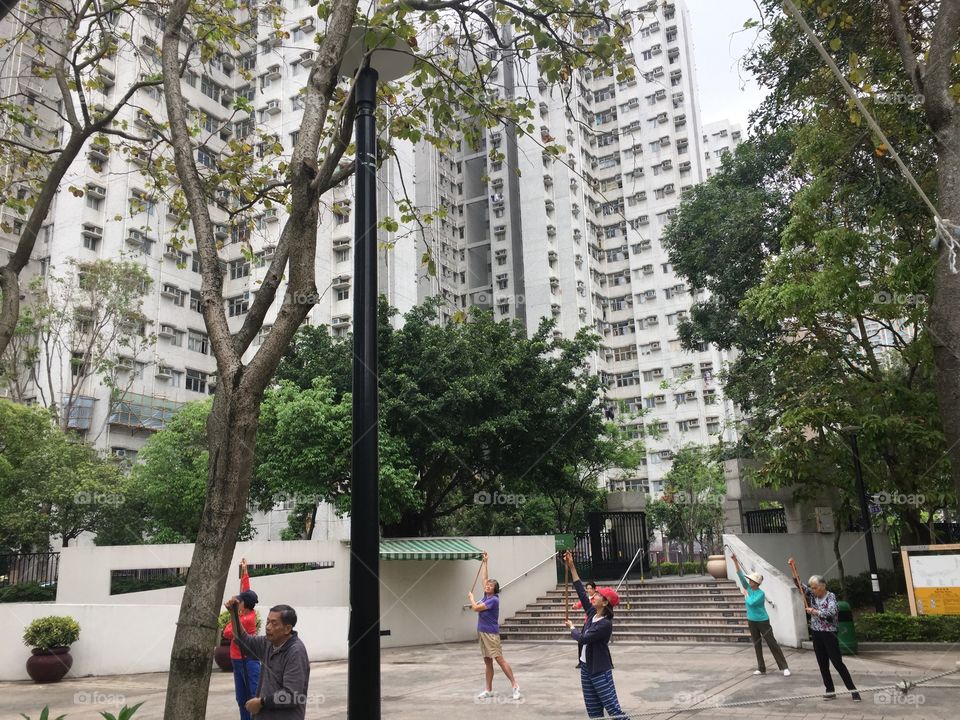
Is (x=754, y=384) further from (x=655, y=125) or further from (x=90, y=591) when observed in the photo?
(x=655, y=125)

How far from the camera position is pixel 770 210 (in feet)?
77.6

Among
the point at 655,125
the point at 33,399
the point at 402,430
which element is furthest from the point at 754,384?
the point at 655,125

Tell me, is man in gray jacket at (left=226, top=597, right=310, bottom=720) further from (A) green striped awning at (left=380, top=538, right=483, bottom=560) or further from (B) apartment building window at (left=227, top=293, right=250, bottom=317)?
(B) apartment building window at (left=227, top=293, right=250, bottom=317)

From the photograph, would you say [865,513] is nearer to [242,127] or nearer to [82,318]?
[82,318]

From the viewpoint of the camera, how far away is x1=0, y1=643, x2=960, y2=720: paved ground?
9.01 metres

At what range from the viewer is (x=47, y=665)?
13156 mm

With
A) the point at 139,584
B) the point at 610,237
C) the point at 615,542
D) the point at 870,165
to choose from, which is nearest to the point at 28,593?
the point at 139,584

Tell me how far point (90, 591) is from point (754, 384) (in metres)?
17.4

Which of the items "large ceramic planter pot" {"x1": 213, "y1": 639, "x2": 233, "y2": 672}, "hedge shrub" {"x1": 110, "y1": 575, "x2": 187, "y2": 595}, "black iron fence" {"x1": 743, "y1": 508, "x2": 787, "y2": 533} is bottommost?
"large ceramic planter pot" {"x1": 213, "y1": 639, "x2": 233, "y2": 672}

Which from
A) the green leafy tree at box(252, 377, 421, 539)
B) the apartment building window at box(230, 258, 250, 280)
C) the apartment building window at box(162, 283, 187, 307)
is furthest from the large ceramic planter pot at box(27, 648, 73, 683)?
the apartment building window at box(230, 258, 250, 280)

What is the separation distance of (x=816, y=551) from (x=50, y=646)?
18.9 meters

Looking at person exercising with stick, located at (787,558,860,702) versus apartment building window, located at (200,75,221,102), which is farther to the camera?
apartment building window, located at (200,75,221,102)

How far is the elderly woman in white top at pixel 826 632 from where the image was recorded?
29.7ft

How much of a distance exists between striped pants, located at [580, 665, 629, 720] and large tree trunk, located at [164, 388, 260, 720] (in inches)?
137
